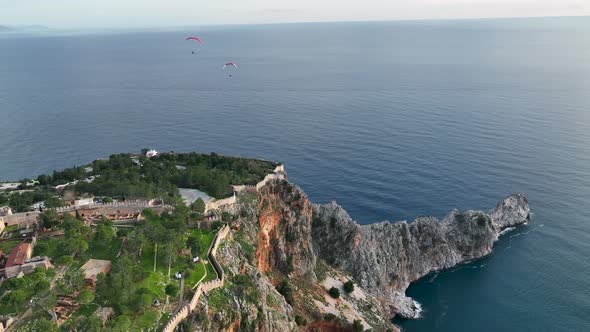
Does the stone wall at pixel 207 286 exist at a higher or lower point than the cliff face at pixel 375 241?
higher

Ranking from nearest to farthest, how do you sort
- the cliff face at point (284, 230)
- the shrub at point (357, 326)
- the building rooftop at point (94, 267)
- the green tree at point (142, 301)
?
1. the green tree at point (142, 301)
2. the building rooftop at point (94, 267)
3. the shrub at point (357, 326)
4. the cliff face at point (284, 230)

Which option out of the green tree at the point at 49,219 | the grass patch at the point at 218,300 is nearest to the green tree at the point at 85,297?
the grass patch at the point at 218,300

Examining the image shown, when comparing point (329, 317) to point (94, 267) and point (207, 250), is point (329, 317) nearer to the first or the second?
point (207, 250)

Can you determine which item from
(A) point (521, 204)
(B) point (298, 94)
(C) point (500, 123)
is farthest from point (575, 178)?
(B) point (298, 94)

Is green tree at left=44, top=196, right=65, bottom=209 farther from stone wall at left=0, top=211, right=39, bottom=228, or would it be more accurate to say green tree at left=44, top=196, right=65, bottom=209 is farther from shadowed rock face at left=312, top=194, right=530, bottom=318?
shadowed rock face at left=312, top=194, right=530, bottom=318

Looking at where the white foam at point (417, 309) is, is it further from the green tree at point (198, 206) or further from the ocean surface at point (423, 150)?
the green tree at point (198, 206)

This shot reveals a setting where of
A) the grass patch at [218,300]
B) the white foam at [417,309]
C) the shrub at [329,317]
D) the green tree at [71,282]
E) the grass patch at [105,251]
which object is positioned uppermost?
the green tree at [71,282]

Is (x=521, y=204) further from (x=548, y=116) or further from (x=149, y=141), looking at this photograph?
(x=149, y=141)

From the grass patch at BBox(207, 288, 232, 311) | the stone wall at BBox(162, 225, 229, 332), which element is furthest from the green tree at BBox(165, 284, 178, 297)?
the grass patch at BBox(207, 288, 232, 311)

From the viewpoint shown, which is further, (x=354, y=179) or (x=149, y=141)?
(x=149, y=141)
